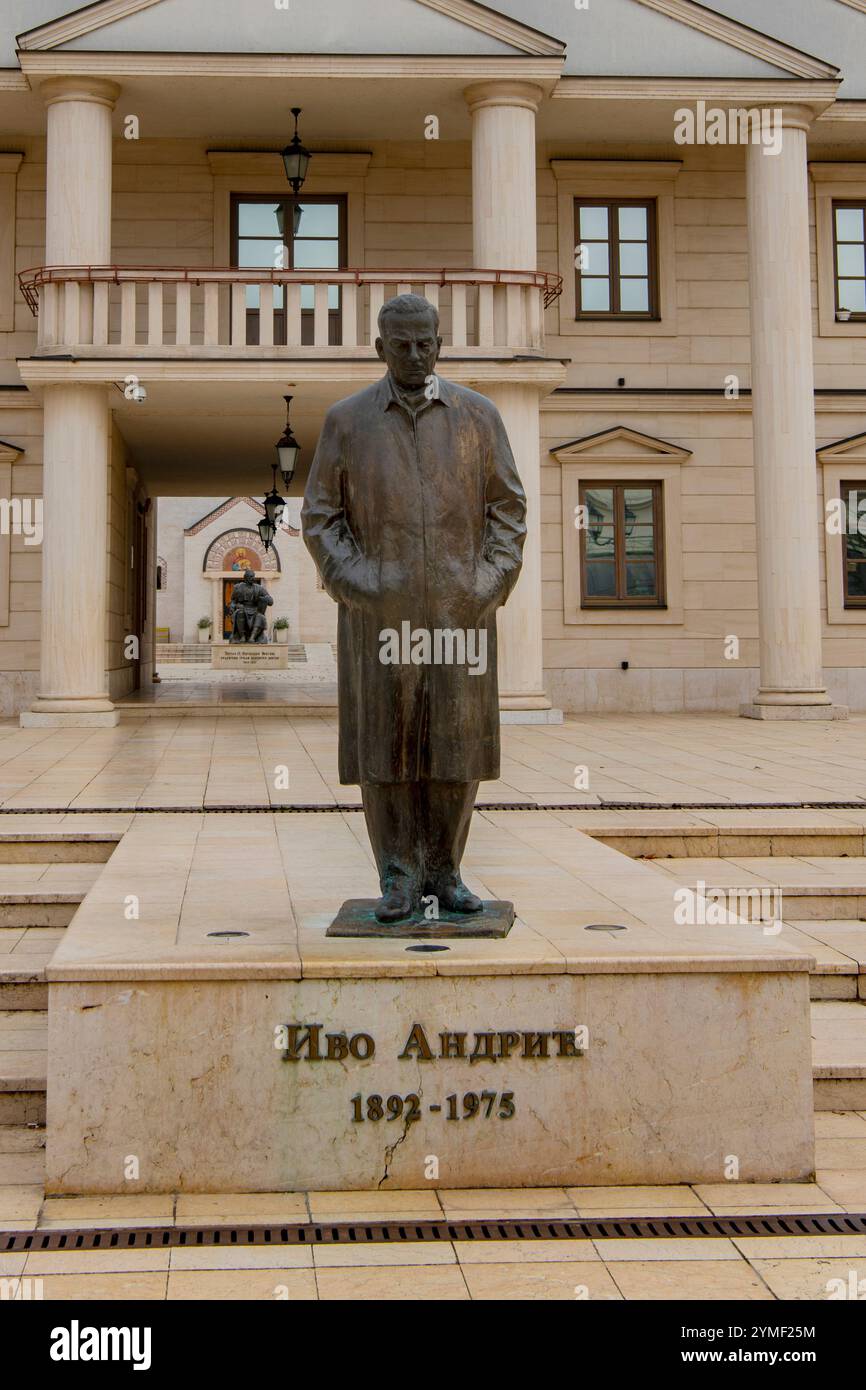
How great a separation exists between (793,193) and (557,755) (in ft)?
33.1

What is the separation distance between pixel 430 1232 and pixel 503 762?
29.2ft

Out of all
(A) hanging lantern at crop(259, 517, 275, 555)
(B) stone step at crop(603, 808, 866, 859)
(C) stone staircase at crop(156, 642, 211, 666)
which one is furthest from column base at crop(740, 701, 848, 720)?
(C) stone staircase at crop(156, 642, 211, 666)

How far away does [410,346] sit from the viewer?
17.2 ft

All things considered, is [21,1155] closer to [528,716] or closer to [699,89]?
[528,716]

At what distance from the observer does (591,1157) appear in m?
4.73

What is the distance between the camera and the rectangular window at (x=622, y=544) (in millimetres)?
21359

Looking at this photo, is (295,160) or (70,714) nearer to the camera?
(70,714)

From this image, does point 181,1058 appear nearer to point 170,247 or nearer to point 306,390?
point 306,390

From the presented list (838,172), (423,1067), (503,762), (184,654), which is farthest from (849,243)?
(184,654)

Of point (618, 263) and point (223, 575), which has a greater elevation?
point (223, 575)

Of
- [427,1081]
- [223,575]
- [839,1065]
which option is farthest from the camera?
[223,575]

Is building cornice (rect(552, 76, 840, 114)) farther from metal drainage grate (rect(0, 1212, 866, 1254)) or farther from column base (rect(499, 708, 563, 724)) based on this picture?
metal drainage grate (rect(0, 1212, 866, 1254))

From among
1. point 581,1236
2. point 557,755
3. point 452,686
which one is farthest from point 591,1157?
point 557,755

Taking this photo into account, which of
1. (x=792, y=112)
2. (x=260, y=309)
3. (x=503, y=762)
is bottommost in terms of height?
(x=503, y=762)
